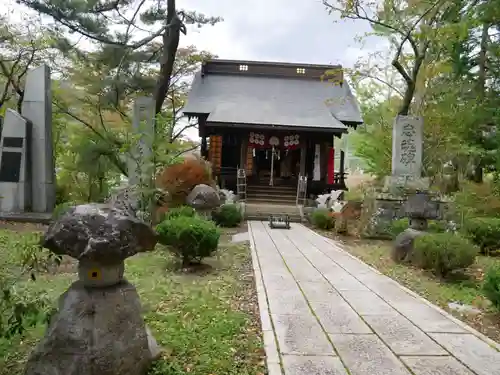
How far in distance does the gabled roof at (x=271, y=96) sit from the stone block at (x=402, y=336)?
14290mm

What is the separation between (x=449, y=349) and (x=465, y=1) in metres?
4.41

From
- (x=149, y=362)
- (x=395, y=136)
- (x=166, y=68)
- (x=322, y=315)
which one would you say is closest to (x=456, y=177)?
(x=395, y=136)

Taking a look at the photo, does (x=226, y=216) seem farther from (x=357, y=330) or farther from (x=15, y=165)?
(x=357, y=330)

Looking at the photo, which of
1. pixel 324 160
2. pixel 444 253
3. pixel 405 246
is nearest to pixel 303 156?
pixel 324 160

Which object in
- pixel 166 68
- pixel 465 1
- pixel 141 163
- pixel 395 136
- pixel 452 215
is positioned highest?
pixel 166 68

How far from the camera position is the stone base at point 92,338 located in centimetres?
281

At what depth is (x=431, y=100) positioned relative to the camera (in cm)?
1684

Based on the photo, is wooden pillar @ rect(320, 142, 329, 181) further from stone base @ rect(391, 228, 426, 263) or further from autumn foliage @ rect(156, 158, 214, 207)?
stone base @ rect(391, 228, 426, 263)

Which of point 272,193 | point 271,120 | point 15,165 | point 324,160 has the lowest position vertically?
point 272,193

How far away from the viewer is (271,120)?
18672 millimetres

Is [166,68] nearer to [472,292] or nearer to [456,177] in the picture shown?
[472,292]

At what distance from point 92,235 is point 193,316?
2.04 metres

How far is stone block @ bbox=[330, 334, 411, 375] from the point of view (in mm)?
3258

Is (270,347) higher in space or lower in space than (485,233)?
lower
